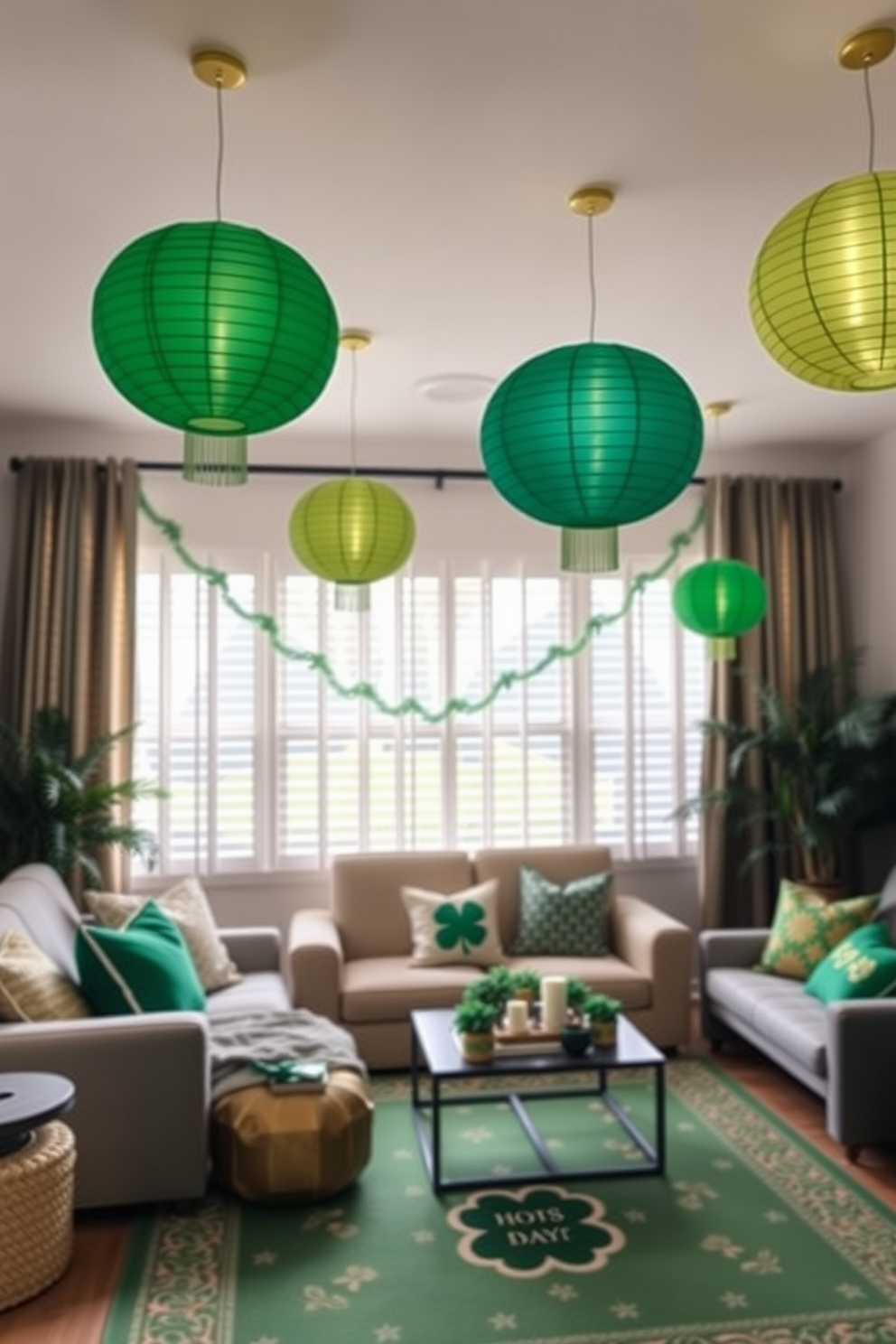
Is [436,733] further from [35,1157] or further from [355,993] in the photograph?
[35,1157]

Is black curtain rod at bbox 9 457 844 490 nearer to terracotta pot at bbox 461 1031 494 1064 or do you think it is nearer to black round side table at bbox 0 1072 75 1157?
terracotta pot at bbox 461 1031 494 1064

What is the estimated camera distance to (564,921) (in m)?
4.80

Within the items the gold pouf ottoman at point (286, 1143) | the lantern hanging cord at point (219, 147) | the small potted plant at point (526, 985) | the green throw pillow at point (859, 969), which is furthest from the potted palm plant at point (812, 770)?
the lantern hanging cord at point (219, 147)

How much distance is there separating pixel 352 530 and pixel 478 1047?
5.75 ft

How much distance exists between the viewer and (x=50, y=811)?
445 centimetres

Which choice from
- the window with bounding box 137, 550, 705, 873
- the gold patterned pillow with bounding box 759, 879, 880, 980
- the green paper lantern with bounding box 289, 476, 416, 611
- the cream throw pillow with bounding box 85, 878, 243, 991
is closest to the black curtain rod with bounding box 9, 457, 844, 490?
the window with bounding box 137, 550, 705, 873

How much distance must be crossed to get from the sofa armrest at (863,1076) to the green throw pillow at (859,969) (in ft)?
0.79

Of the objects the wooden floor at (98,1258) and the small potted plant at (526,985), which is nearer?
the wooden floor at (98,1258)

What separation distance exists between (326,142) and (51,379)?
2.23m

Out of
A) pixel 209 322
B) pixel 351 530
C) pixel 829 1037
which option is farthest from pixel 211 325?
pixel 829 1037

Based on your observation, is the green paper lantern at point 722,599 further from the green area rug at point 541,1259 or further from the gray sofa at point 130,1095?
the gray sofa at point 130,1095

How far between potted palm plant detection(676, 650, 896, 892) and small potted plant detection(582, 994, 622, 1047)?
1.81m

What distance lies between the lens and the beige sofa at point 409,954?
4309mm

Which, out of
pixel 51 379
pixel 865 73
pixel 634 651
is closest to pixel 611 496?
pixel 865 73
